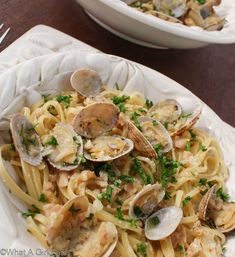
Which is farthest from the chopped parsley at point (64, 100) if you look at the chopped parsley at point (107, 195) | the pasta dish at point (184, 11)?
the pasta dish at point (184, 11)

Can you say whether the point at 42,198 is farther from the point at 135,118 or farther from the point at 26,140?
the point at 135,118

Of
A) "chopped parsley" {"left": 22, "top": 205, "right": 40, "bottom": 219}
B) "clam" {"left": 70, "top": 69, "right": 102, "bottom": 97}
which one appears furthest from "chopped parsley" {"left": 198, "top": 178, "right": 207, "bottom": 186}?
"chopped parsley" {"left": 22, "top": 205, "right": 40, "bottom": 219}

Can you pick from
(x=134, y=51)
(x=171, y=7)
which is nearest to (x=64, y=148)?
(x=134, y=51)

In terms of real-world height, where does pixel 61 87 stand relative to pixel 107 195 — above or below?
above

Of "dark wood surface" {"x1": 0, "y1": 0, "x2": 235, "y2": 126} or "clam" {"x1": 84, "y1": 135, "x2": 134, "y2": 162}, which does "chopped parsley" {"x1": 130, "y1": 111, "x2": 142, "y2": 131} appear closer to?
"clam" {"x1": 84, "y1": 135, "x2": 134, "y2": 162}

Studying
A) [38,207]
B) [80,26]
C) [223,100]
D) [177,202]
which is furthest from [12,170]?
[223,100]
